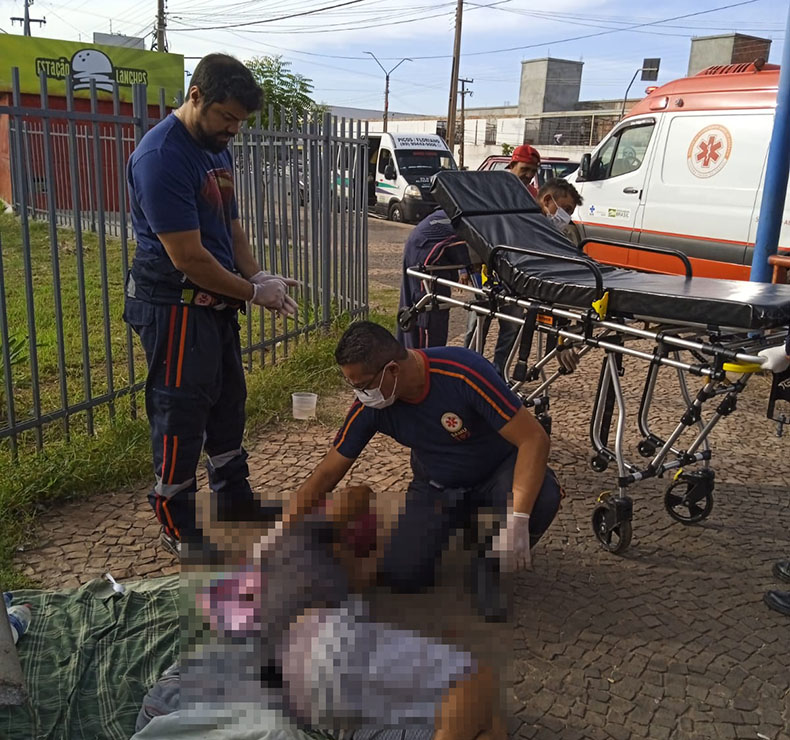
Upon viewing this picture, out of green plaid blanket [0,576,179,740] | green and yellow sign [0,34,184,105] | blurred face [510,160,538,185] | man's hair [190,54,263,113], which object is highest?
green and yellow sign [0,34,184,105]

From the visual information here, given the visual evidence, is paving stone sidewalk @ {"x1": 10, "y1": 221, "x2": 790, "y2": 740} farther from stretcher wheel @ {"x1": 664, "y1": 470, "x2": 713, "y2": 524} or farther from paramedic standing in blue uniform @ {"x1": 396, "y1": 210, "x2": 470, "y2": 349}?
paramedic standing in blue uniform @ {"x1": 396, "y1": 210, "x2": 470, "y2": 349}

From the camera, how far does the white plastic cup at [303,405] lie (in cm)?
531

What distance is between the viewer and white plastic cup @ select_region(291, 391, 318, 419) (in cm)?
531

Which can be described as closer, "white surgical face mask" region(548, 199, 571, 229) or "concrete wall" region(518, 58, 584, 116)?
"white surgical face mask" region(548, 199, 571, 229)

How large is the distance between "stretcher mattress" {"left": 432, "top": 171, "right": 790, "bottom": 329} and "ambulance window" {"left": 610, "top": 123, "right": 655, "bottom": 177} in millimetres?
5450

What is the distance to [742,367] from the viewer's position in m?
3.01

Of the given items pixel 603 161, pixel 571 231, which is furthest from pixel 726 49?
pixel 571 231

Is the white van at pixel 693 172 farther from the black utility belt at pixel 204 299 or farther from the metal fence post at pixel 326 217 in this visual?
the black utility belt at pixel 204 299

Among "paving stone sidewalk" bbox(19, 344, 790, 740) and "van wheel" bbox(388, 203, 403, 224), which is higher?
"van wheel" bbox(388, 203, 403, 224)

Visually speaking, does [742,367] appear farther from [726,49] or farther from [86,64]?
[726,49]

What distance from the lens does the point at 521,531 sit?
260 centimetres

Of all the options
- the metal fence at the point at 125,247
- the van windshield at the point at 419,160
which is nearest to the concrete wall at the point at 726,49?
the van windshield at the point at 419,160

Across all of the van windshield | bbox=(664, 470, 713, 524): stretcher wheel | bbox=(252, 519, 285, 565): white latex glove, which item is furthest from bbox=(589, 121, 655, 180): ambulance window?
the van windshield

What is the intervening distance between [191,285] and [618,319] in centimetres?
193
